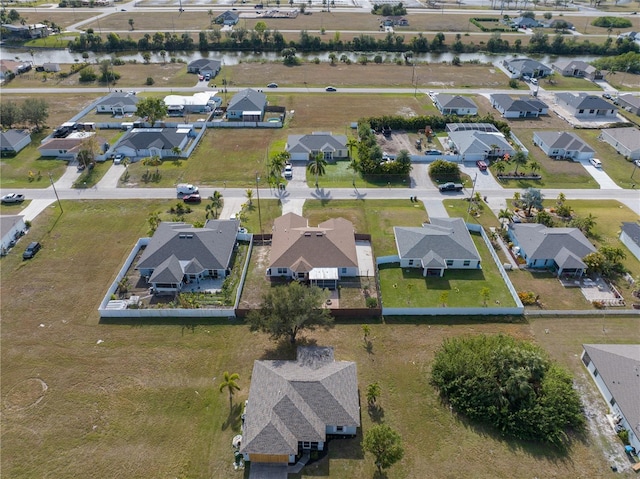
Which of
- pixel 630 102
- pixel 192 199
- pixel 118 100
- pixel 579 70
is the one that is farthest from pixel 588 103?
pixel 118 100

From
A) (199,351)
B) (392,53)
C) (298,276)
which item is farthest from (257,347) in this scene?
(392,53)

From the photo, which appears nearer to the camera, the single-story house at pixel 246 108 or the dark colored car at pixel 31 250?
the dark colored car at pixel 31 250

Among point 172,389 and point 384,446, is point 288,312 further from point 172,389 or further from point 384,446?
point 384,446

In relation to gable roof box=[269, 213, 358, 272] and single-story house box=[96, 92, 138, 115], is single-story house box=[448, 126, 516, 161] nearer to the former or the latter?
gable roof box=[269, 213, 358, 272]

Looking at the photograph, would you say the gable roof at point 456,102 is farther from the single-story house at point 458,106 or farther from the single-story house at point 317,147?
the single-story house at point 317,147

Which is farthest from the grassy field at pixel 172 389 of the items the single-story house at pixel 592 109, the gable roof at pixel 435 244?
the single-story house at pixel 592 109

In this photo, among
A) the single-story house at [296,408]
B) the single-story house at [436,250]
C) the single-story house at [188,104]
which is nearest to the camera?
the single-story house at [296,408]

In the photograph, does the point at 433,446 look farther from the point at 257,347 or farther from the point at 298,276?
the point at 298,276
